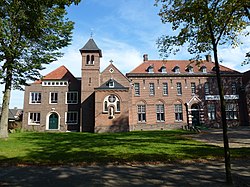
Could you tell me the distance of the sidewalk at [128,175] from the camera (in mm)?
6232

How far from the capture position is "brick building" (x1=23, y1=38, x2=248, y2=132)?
29.8 m

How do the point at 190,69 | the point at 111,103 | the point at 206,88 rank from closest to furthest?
1. the point at 111,103
2. the point at 206,88
3. the point at 190,69

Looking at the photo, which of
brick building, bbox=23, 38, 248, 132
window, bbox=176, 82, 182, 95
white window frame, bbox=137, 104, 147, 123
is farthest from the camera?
window, bbox=176, 82, 182, 95

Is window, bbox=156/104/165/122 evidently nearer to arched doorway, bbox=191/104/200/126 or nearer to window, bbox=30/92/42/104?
arched doorway, bbox=191/104/200/126

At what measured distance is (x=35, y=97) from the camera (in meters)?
33.2

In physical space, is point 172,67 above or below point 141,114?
above

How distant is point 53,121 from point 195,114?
24.1 metres

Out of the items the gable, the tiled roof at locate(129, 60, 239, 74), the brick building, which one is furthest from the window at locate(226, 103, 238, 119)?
the gable

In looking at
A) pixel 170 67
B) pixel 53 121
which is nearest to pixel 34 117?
pixel 53 121

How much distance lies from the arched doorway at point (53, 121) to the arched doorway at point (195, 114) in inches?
904

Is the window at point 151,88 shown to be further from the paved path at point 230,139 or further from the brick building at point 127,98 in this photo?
the paved path at point 230,139

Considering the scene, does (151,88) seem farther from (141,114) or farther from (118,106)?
(118,106)

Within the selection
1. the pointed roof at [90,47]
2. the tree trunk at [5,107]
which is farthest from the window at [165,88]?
the tree trunk at [5,107]

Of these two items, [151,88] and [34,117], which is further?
[151,88]
